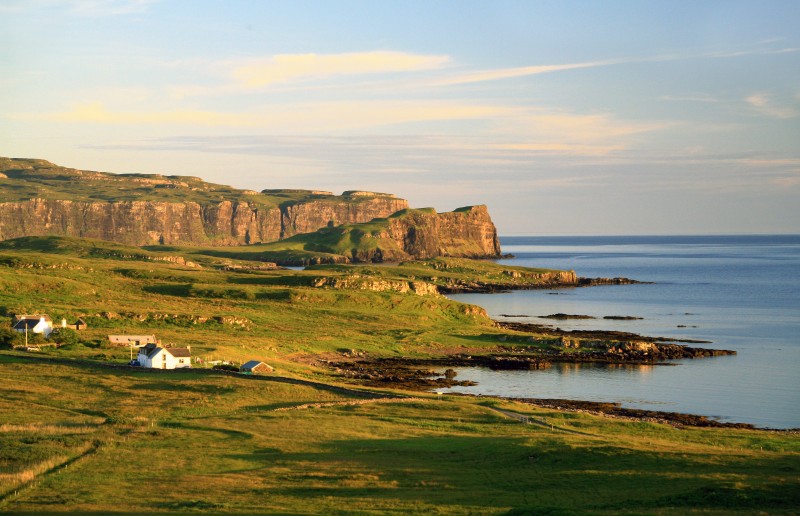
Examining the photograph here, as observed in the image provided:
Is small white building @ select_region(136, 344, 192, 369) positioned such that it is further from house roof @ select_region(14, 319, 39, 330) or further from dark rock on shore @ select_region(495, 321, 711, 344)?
dark rock on shore @ select_region(495, 321, 711, 344)

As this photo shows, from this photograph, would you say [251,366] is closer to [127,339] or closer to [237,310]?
[127,339]

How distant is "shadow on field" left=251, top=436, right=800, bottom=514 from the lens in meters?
42.4

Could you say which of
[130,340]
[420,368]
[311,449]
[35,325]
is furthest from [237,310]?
[311,449]

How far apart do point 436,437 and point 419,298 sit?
10545 centimetres

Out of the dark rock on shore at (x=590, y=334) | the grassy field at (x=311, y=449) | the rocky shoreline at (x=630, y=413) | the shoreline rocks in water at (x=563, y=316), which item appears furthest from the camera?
the shoreline rocks in water at (x=563, y=316)

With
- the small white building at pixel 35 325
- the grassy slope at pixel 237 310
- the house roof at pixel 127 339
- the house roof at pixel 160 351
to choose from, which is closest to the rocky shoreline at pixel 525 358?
the grassy slope at pixel 237 310

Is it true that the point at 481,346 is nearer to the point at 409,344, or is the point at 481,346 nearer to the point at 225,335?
the point at 409,344

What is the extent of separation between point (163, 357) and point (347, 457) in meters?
40.5

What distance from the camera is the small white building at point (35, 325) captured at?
106125 mm

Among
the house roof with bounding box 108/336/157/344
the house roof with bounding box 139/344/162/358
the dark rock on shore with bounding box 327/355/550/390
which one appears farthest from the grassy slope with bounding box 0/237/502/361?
the dark rock on shore with bounding box 327/355/550/390

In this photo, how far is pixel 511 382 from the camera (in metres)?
102

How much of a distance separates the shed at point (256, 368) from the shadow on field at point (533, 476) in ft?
109

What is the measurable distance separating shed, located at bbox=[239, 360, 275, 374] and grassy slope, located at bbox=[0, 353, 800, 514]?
1006 cm

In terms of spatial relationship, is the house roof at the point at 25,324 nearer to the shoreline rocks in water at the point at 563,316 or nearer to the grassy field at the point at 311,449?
the grassy field at the point at 311,449
